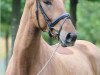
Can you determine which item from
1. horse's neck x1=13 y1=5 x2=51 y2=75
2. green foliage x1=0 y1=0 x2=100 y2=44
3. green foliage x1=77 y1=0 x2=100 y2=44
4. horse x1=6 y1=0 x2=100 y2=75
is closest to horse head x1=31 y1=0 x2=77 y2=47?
horse x1=6 y1=0 x2=100 y2=75

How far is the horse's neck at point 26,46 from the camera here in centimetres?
717

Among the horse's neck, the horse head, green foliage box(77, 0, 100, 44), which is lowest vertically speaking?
green foliage box(77, 0, 100, 44)

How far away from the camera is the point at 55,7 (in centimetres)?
675

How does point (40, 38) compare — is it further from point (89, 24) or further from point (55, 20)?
point (89, 24)

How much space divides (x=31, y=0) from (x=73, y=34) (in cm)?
107

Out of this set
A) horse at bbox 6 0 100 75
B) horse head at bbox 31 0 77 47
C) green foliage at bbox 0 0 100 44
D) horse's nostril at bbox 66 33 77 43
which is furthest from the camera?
green foliage at bbox 0 0 100 44

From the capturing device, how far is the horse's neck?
7.17 m

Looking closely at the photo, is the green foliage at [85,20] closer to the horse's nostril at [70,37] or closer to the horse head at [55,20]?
the horse head at [55,20]

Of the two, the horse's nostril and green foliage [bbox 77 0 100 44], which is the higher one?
the horse's nostril

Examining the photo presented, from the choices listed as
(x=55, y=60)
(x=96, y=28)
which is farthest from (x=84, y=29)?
(x=55, y=60)

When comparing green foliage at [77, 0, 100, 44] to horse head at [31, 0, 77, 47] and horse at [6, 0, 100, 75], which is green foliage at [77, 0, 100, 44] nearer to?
horse at [6, 0, 100, 75]

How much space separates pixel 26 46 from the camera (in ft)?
23.6

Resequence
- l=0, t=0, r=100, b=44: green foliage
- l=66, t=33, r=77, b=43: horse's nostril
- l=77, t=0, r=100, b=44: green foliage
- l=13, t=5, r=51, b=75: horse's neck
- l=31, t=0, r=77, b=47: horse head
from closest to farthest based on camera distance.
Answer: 1. l=66, t=33, r=77, b=43: horse's nostril
2. l=31, t=0, r=77, b=47: horse head
3. l=13, t=5, r=51, b=75: horse's neck
4. l=0, t=0, r=100, b=44: green foliage
5. l=77, t=0, r=100, b=44: green foliage

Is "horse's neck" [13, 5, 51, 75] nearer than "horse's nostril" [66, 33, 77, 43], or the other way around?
"horse's nostril" [66, 33, 77, 43]
